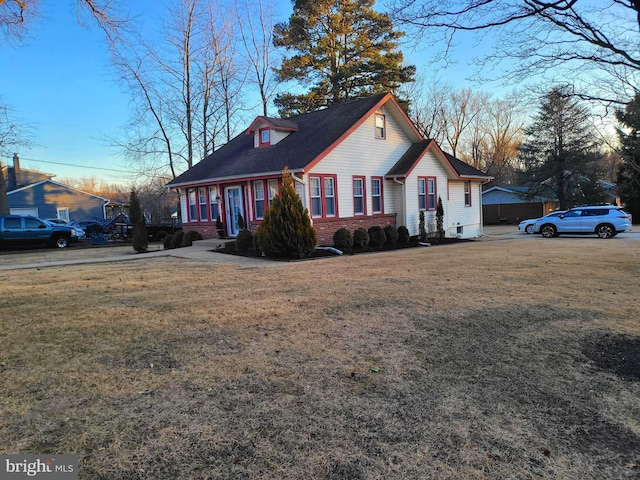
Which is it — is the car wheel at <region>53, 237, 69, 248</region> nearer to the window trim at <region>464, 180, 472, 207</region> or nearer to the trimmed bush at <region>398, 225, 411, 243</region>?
the trimmed bush at <region>398, 225, 411, 243</region>

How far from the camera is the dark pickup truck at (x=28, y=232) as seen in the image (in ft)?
63.3

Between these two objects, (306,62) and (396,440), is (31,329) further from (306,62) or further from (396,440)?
(306,62)

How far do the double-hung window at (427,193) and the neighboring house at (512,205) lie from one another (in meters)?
19.6

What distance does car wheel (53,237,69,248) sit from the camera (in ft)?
67.9

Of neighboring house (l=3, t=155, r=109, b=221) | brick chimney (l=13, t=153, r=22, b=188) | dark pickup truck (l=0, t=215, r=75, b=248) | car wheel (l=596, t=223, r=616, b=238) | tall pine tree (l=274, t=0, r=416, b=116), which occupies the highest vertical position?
tall pine tree (l=274, t=0, r=416, b=116)

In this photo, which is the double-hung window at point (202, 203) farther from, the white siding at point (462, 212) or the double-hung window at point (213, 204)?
the white siding at point (462, 212)

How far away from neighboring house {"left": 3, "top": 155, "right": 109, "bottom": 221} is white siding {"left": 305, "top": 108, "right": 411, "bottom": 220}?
96.7ft

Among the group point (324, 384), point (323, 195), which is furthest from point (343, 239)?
point (324, 384)

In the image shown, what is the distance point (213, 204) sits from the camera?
1988 cm

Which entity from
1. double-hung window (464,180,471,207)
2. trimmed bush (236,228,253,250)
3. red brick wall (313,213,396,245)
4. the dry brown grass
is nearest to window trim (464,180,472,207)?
double-hung window (464,180,471,207)

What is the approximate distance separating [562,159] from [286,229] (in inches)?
1158

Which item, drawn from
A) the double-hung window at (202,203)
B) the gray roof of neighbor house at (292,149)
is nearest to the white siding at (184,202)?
the gray roof of neighbor house at (292,149)

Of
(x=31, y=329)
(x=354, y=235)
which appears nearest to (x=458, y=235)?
(x=354, y=235)

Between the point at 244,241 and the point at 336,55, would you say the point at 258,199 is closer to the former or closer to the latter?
the point at 244,241
